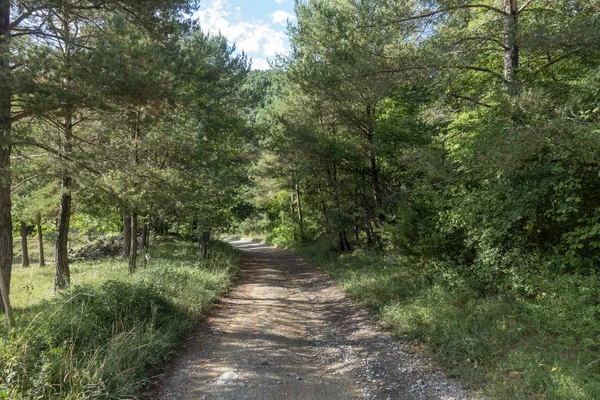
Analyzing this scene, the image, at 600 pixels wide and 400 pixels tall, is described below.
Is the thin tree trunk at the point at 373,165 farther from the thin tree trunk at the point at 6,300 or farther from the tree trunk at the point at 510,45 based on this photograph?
the thin tree trunk at the point at 6,300

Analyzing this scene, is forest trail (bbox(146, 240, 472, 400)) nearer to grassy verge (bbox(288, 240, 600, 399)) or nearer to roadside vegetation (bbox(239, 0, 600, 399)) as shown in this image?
grassy verge (bbox(288, 240, 600, 399))

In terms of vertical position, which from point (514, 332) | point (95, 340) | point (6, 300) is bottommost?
point (514, 332)

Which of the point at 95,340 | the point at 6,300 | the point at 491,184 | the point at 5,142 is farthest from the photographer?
the point at 491,184

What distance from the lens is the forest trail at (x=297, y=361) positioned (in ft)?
14.4

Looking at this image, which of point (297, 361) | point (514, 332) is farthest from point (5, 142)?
point (514, 332)

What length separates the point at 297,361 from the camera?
5.40 m

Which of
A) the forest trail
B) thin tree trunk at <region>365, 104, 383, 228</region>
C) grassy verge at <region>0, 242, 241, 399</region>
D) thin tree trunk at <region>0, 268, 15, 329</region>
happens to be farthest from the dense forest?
the forest trail

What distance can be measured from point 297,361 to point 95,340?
9.79 feet

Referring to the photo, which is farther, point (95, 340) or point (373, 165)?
point (373, 165)

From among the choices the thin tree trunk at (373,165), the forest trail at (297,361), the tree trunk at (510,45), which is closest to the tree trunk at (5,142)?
the forest trail at (297,361)

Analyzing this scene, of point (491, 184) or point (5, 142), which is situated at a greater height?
point (5, 142)

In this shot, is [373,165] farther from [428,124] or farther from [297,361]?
[297,361]

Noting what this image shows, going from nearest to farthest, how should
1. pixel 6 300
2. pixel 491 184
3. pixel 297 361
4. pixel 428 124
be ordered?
pixel 6 300
pixel 297 361
pixel 491 184
pixel 428 124

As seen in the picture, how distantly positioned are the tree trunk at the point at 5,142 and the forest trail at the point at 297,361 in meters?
3.25
